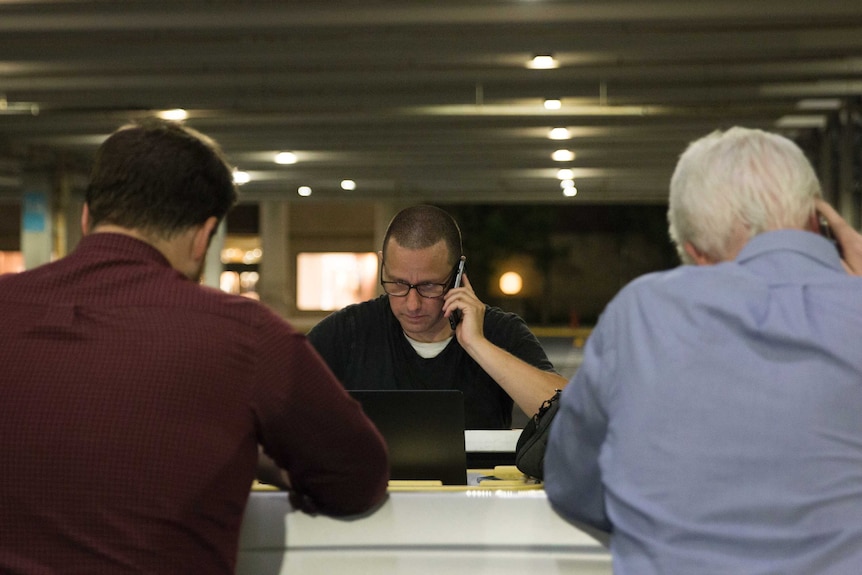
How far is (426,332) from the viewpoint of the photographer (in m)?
Result: 3.77

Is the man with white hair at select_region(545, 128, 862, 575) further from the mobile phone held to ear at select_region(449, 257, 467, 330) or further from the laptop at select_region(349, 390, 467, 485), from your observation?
the mobile phone held to ear at select_region(449, 257, 467, 330)

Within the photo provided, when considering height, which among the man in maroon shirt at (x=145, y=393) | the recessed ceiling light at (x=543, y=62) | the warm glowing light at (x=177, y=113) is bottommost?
the man in maroon shirt at (x=145, y=393)

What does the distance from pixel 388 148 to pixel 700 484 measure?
20629 mm

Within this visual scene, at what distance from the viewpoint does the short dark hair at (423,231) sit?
3.69 meters

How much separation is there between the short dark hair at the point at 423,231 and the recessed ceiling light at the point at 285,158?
63.4 feet

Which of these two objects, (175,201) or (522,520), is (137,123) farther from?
(522,520)

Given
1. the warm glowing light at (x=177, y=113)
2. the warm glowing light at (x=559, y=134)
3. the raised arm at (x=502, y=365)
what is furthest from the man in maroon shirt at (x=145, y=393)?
the warm glowing light at (x=559, y=134)

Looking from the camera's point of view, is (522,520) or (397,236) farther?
(397,236)

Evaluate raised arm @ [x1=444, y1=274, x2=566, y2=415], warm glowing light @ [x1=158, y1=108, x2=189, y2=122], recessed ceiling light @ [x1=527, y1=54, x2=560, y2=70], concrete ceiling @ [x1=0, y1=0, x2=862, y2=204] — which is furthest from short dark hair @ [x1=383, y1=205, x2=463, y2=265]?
warm glowing light @ [x1=158, y1=108, x2=189, y2=122]

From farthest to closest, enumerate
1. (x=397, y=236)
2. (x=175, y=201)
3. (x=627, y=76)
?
1. (x=627, y=76)
2. (x=397, y=236)
3. (x=175, y=201)

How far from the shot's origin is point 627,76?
15.2 m

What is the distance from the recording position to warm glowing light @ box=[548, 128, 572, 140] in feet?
64.6

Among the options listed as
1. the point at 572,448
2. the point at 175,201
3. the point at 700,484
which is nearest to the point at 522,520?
the point at 572,448

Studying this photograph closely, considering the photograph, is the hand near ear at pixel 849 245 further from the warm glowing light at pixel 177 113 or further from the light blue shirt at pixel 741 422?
the warm glowing light at pixel 177 113
